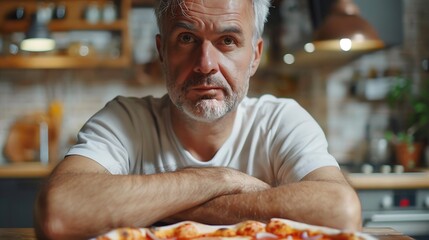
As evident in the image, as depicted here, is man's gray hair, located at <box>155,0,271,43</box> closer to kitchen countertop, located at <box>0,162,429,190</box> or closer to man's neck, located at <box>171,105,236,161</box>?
man's neck, located at <box>171,105,236,161</box>

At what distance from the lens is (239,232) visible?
105cm

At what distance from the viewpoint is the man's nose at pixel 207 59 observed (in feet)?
4.71

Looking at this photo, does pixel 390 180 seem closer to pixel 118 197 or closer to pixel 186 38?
→ pixel 186 38

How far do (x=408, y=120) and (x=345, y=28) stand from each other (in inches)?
53.6

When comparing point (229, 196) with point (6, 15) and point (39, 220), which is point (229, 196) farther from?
point (6, 15)

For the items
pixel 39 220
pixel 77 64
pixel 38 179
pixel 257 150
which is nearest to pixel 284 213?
pixel 257 150

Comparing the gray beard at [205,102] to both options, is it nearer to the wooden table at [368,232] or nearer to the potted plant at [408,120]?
the wooden table at [368,232]

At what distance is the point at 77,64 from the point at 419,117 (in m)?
2.34

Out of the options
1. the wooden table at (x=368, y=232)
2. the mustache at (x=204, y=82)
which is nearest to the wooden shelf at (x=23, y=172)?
the wooden table at (x=368, y=232)

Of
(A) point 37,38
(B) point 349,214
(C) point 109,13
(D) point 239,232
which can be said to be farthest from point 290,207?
(C) point 109,13

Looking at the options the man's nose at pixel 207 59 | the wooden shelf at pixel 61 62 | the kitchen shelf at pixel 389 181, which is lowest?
the kitchen shelf at pixel 389 181

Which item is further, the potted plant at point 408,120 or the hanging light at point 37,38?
the potted plant at point 408,120

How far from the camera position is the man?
1.25m

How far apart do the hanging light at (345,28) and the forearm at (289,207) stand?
1538 millimetres
